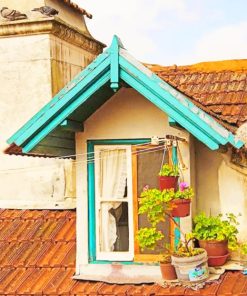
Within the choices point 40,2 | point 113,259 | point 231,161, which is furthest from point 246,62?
point 113,259

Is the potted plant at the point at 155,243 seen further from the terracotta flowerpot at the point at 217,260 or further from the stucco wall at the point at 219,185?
the stucco wall at the point at 219,185

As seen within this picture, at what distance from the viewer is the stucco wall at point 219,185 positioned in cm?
718

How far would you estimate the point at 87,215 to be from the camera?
736 cm

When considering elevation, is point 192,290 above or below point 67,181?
below

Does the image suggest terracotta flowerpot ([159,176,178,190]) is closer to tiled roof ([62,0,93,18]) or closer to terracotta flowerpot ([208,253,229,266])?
terracotta flowerpot ([208,253,229,266])

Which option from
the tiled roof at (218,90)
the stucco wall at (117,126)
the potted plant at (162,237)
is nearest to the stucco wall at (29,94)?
the tiled roof at (218,90)

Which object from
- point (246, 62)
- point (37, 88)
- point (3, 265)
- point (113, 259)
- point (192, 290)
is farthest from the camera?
point (246, 62)

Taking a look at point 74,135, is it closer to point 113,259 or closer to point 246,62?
point 113,259

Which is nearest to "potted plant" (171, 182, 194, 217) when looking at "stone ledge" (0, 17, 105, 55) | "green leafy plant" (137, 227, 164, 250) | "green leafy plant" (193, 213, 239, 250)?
"green leafy plant" (137, 227, 164, 250)

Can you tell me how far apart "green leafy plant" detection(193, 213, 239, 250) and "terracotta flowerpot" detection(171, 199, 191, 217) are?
16.6 inches

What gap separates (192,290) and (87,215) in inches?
64.2

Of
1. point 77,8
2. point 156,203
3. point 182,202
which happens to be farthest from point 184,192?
point 77,8

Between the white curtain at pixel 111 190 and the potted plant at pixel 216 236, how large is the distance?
1.01 meters

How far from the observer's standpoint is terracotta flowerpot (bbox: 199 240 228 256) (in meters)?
Result: 6.83
